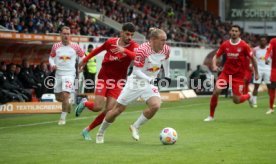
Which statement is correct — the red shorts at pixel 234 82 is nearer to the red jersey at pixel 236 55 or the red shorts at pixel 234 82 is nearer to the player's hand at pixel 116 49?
the red jersey at pixel 236 55

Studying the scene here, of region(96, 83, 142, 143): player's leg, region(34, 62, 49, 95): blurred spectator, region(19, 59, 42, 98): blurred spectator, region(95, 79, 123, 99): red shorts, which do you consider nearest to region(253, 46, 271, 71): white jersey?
region(34, 62, 49, 95): blurred spectator

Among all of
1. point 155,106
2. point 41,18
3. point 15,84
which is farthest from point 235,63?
point 41,18

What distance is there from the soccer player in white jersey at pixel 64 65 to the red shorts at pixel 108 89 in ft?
14.6

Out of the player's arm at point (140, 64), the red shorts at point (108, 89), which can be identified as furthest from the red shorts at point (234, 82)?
the player's arm at point (140, 64)

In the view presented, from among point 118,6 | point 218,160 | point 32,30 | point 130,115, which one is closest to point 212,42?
point 118,6

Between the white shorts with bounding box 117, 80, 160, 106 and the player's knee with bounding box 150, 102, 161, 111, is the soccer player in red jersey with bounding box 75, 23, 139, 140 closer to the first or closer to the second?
the white shorts with bounding box 117, 80, 160, 106

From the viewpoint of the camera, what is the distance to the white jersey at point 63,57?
19641 mm

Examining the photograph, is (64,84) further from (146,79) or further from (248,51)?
(146,79)

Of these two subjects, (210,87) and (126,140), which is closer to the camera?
(126,140)

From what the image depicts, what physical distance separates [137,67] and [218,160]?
10.7 ft

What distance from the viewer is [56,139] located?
1464cm

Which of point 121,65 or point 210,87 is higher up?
point 121,65

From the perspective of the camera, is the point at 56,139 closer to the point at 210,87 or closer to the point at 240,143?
the point at 240,143

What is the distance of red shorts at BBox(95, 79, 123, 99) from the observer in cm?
1477
